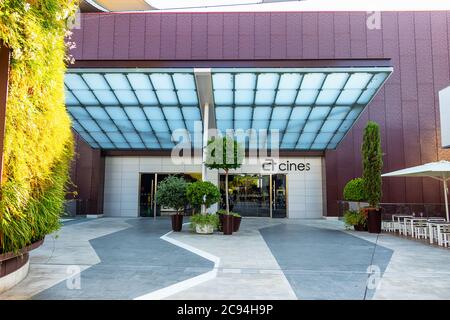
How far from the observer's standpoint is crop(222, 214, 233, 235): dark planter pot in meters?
11.7

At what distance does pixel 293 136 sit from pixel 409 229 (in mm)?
7043

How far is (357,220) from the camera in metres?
13.4

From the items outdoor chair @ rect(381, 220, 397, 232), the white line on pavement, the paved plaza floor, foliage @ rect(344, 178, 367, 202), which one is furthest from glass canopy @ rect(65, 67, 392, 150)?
the white line on pavement

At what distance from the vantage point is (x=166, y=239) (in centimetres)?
1028

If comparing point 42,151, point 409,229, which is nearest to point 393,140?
point 409,229

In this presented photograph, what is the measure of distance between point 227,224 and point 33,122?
25.7ft

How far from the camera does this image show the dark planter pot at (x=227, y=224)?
11703 millimetres

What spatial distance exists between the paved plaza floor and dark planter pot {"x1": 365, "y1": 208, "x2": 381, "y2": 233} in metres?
2.86

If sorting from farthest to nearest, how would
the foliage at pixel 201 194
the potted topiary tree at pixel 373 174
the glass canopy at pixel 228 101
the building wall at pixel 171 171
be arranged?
1. the building wall at pixel 171 171
2. the potted topiary tree at pixel 373 174
3. the glass canopy at pixel 228 101
4. the foliage at pixel 201 194

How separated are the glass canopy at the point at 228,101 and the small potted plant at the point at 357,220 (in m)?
4.27

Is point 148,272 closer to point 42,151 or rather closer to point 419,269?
point 42,151

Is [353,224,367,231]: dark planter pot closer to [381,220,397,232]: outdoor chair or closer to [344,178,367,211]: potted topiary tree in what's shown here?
[381,220,397,232]: outdoor chair

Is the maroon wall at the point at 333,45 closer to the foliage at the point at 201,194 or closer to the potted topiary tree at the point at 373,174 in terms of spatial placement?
the potted topiary tree at the point at 373,174

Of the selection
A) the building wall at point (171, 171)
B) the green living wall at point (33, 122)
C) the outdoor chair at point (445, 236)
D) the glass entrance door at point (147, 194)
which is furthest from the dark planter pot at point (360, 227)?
the glass entrance door at point (147, 194)
